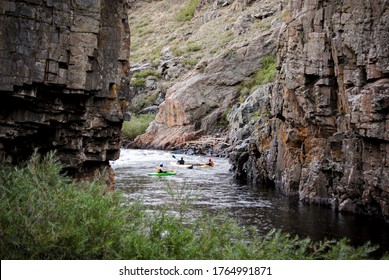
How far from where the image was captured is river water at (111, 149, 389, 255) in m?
20.0

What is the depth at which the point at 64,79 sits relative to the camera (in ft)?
49.5

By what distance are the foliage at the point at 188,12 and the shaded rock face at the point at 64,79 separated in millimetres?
78894

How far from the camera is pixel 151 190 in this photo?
93.5ft

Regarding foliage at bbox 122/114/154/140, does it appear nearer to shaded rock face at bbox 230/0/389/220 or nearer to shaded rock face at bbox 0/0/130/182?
shaded rock face at bbox 230/0/389/220

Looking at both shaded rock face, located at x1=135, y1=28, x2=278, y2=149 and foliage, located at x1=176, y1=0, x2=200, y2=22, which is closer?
shaded rock face, located at x1=135, y1=28, x2=278, y2=149

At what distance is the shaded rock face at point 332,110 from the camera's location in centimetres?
2202

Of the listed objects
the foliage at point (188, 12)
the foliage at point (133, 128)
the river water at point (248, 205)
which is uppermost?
the foliage at point (188, 12)

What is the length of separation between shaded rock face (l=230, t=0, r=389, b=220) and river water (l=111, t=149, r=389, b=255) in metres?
1.14

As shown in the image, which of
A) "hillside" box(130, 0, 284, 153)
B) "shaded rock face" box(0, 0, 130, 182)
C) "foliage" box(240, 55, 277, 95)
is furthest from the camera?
"hillside" box(130, 0, 284, 153)

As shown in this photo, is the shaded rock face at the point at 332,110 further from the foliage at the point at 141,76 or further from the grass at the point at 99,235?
the foliage at the point at 141,76

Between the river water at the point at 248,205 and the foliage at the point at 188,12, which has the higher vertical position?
the foliage at the point at 188,12

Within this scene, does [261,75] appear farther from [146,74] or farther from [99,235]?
[99,235]

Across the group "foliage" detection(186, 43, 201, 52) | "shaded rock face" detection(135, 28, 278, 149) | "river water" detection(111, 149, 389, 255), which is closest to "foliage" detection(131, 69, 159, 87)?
"foliage" detection(186, 43, 201, 52)

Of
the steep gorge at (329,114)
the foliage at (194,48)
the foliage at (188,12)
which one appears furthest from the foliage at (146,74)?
the steep gorge at (329,114)
